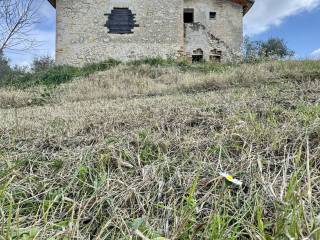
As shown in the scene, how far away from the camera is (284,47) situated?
27109mm

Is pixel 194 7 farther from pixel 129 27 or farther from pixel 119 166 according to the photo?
pixel 119 166

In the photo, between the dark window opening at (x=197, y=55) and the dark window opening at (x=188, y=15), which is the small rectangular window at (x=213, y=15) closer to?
the dark window opening at (x=188, y=15)

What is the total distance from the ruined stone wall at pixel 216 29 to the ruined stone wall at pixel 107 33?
4.12 feet

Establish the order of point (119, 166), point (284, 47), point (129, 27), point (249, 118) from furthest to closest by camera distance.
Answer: point (284, 47)
point (129, 27)
point (249, 118)
point (119, 166)

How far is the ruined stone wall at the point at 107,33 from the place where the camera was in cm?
A: 1495

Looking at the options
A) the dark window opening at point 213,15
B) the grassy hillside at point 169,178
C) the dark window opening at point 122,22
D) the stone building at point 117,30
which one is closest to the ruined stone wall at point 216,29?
the dark window opening at point 213,15

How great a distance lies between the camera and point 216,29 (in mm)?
17188

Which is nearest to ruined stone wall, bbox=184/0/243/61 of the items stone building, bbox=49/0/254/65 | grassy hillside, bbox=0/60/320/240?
stone building, bbox=49/0/254/65

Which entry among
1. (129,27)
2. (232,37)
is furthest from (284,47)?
(129,27)

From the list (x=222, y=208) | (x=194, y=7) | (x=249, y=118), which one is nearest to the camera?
(x=222, y=208)

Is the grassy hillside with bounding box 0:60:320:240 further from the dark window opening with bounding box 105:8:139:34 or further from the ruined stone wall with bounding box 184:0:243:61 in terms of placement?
the ruined stone wall with bounding box 184:0:243:61

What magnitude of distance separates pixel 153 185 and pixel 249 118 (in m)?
1.04

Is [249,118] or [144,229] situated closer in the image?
[144,229]

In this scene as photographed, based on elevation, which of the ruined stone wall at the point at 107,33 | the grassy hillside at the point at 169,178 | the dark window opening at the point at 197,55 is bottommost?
the grassy hillside at the point at 169,178
